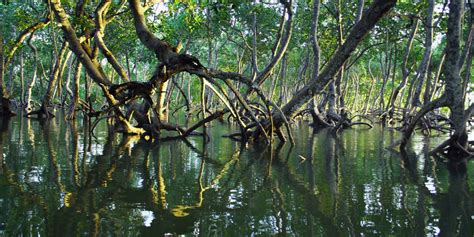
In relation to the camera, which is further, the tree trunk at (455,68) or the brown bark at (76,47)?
the brown bark at (76,47)

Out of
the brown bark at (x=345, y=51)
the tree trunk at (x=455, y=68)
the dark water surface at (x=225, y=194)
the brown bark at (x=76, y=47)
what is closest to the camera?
the dark water surface at (x=225, y=194)

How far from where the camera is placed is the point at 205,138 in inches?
420

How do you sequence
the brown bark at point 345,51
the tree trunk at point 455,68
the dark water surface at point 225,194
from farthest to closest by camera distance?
1. the tree trunk at point 455,68
2. the brown bark at point 345,51
3. the dark water surface at point 225,194

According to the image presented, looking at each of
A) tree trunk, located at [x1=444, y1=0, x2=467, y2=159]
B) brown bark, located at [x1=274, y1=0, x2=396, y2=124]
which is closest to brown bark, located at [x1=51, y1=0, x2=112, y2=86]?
brown bark, located at [x1=274, y1=0, x2=396, y2=124]

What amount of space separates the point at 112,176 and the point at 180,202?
5.13 feet

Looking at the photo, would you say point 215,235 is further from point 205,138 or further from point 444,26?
point 444,26

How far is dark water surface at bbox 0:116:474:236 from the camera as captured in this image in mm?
3691

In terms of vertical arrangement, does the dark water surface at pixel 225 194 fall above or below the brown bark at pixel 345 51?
below

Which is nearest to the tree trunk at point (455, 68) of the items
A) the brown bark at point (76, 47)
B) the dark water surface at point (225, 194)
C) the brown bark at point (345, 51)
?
the dark water surface at point (225, 194)

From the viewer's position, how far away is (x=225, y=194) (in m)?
4.88

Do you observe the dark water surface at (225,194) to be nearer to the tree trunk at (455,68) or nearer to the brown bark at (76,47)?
the tree trunk at (455,68)

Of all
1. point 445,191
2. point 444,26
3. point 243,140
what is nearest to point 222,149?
point 243,140

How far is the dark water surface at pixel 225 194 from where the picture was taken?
369 cm

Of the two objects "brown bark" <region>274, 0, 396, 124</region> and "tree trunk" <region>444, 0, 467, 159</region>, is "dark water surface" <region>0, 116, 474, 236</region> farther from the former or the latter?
"brown bark" <region>274, 0, 396, 124</region>
